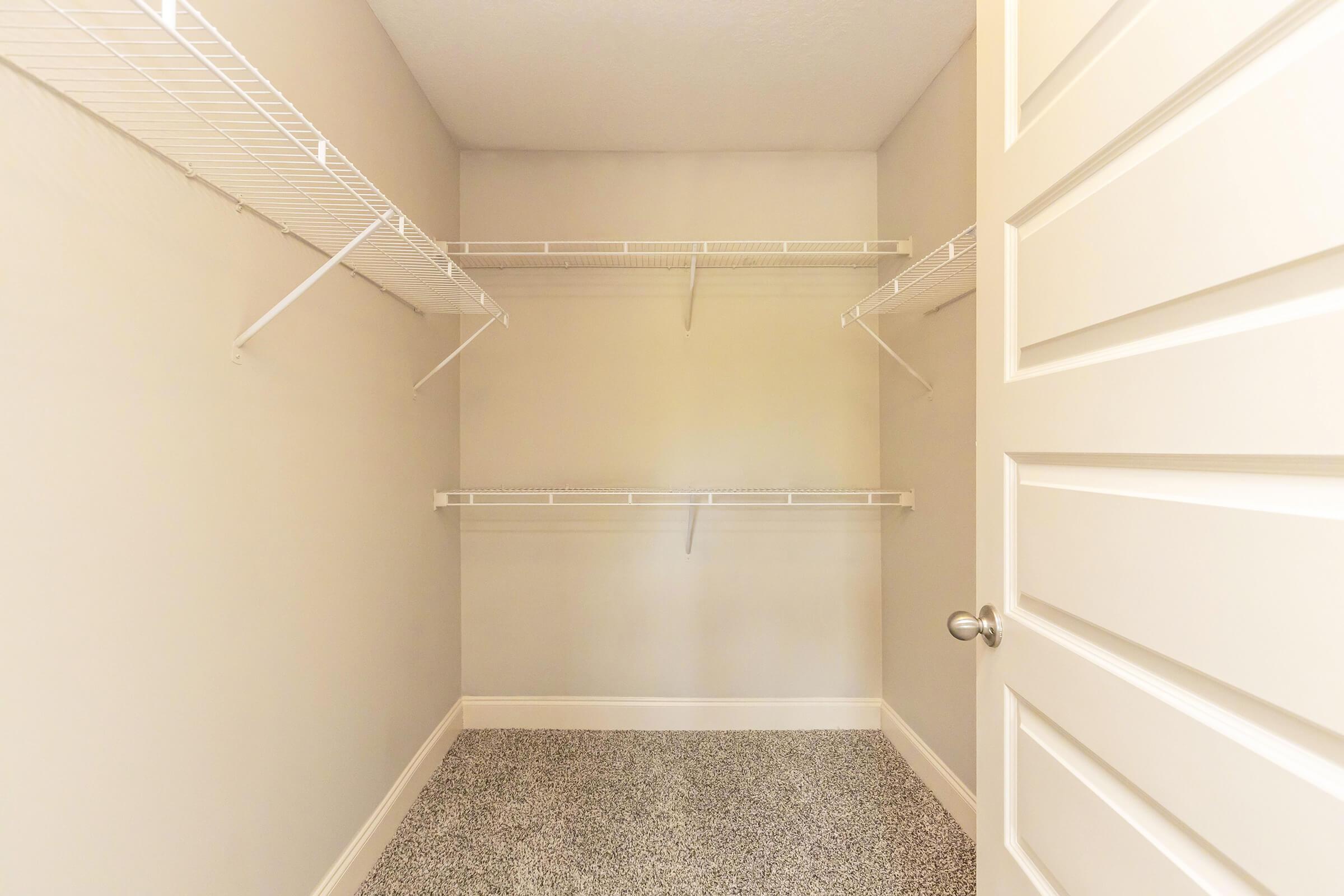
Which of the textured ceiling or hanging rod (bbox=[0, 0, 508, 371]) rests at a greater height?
the textured ceiling

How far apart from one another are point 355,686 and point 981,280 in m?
1.72

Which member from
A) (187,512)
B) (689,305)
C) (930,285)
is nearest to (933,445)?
(930,285)

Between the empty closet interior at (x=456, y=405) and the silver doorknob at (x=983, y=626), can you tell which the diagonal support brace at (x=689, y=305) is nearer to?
the empty closet interior at (x=456, y=405)

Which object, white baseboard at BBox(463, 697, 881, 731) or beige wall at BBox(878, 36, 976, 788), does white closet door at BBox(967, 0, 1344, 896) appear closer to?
beige wall at BBox(878, 36, 976, 788)

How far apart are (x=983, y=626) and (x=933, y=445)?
129cm

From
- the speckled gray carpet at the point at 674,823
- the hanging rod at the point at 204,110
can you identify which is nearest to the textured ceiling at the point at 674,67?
the hanging rod at the point at 204,110

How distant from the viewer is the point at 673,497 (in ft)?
7.93

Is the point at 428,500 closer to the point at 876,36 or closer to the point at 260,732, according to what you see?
the point at 260,732

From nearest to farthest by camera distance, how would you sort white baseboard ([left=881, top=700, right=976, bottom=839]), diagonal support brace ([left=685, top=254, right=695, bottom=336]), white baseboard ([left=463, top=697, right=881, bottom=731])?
white baseboard ([left=881, top=700, right=976, bottom=839]) < diagonal support brace ([left=685, top=254, right=695, bottom=336]) < white baseboard ([left=463, top=697, right=881, bottom=731])

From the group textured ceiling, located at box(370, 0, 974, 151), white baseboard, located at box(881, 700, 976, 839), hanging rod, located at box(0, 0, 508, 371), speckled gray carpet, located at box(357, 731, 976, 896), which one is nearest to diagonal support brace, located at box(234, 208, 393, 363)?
hanging rod, located at box(0, 0, 508, 371)

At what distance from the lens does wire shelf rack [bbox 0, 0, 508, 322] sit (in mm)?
721

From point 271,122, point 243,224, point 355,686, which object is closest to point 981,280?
point 271,122

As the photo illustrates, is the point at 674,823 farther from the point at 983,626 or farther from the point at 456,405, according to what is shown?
the point at 456,405

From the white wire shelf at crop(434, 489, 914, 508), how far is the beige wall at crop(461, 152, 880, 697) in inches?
2.8
